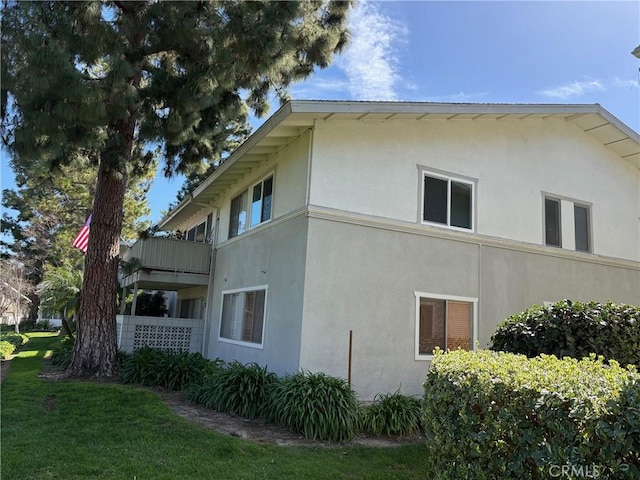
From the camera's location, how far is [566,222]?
1277 centimetres

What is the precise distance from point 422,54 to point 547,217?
5303 millimetres

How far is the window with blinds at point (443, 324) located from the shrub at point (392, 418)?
6.62ft

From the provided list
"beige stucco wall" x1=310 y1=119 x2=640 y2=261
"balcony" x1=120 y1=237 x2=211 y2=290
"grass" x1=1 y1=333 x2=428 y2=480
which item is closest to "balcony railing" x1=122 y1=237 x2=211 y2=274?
"balcony" x1=120 y1=237 x2=211 y2=290

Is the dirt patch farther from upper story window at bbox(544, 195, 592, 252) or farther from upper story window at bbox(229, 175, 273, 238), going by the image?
upper story window at bbox(544, 195, 592, 252)

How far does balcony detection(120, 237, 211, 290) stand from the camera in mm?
14453

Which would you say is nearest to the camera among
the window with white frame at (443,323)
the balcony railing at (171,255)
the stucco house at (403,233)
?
the stucco house at (403,233)

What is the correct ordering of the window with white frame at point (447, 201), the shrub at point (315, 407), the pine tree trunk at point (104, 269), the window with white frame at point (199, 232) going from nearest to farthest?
the shrub at point (315, 407) → the window with white frame at point (447, 201) → the pine tree trunk at point (104, 269) → the window with white frame at point (199, 232)

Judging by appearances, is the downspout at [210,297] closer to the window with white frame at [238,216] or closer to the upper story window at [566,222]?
the window with white frame at [238,216]

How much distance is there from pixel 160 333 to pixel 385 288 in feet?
26.7

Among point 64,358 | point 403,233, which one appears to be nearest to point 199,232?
point 64,358

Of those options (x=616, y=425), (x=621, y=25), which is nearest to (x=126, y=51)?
(x=621, y=25)

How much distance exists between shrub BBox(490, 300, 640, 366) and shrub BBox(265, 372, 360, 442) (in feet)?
8.81

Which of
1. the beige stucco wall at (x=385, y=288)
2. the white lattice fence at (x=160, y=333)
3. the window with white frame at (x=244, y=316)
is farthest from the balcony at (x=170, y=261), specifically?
the beige stucco wall at (x=385, y=288)

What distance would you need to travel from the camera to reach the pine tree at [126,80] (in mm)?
8938
